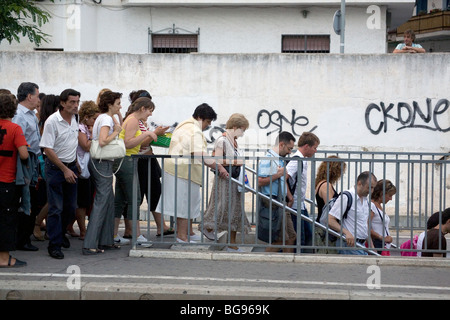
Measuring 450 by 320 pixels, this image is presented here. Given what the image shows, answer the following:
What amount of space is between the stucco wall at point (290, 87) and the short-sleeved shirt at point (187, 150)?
5.50 metres

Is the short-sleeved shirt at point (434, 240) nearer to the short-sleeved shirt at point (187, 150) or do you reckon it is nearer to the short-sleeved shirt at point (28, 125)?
the short-sleeved shirt at point (187, 150)

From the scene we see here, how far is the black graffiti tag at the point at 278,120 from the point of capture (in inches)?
549

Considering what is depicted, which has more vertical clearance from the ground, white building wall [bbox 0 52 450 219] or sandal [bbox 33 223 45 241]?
white building wall [bbox 0 52 450 219]

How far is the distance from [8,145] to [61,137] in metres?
0.76

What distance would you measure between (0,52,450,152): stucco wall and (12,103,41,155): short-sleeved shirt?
6.01 meters

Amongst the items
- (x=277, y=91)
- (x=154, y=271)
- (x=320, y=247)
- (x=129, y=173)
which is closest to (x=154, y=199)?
(x=129, y=173)

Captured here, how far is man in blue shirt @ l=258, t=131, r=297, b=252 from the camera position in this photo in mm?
8055

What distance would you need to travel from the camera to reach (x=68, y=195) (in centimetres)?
799

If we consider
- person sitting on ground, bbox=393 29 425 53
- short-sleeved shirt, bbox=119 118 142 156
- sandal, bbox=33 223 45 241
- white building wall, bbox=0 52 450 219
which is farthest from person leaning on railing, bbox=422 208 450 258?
person sitting on ground, bbox=393 29 425 53

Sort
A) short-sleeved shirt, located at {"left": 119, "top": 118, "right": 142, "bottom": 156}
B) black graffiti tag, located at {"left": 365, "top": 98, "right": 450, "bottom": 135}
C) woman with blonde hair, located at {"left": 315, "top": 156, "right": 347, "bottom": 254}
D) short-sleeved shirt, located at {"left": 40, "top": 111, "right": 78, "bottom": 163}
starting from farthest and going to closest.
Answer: black graffiti tag, located at {"left": 365, "top": 98, "right": 450, "bottom": 135} → short-sleeved shirt, located at {"left": 119, "top": 118, "right": 142, "bottom": 156} → woman with blonde hair, located at {"left": 315, "top": 156, "right": 347, "bottom": 254} → short-sleeved shirt, located at {"left": 40, "top": 111, "right": 78, "bottom": 163}

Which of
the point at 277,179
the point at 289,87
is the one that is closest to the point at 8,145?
the point at 277,179

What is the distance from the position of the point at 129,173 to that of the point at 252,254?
180 cm

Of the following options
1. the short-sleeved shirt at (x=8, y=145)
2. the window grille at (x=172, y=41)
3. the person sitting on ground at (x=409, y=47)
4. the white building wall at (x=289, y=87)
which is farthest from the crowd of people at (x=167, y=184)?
the window grille at (x=172, y=41)

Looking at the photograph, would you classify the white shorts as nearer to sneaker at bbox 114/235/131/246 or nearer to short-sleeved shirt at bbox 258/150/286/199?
short-sleeved shirt at bbox 258/150/286/199
